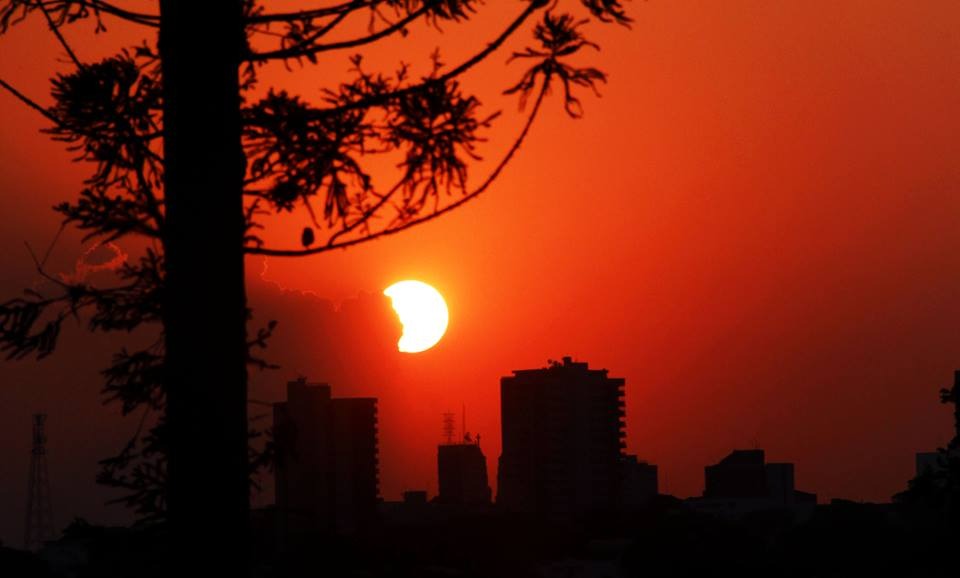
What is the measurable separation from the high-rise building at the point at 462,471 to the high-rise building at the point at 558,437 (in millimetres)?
4085

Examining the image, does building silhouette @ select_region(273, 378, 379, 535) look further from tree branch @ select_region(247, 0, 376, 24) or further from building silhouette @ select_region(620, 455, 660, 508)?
tree branch @ select_region(247, 0, 376, 24)

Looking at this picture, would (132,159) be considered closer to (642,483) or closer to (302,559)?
(302,559)

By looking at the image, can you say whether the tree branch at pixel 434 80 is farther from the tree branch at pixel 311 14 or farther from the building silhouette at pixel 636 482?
the building silhouette at pixel 636 482

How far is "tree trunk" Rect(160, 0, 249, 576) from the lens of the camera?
29.0 ft

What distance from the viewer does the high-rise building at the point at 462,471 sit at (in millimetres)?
174375

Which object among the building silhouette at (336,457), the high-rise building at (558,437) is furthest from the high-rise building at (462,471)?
the building silhouette at (336,457)

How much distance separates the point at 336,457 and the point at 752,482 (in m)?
48.0

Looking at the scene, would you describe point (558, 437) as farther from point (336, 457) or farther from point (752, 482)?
point (336, 457)

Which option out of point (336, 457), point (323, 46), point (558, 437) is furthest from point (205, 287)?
point (558, 437)

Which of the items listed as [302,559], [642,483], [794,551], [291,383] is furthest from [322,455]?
[302,559]

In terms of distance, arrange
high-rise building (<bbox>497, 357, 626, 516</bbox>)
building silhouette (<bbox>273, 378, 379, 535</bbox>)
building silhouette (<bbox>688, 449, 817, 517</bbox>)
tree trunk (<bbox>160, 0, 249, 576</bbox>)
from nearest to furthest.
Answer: tree trunk (<bbox>160, 0, 249, 576</bbox>)
building silhouette (<bbox>273, 378, 379, 535</bbox>)
building silhouette (<bbox>688, 449, 817, 517</bbox>)
high-rise building (<bbox>497, 357, 626, 516</bbox>)

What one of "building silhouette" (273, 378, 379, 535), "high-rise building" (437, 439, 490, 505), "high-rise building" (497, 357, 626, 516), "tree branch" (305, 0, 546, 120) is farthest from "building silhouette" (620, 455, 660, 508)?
"tree branch" (305, 0, 546, 120)

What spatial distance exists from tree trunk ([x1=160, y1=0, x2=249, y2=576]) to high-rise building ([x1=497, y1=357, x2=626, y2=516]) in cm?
15691

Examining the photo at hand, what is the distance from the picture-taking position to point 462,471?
17788cm
